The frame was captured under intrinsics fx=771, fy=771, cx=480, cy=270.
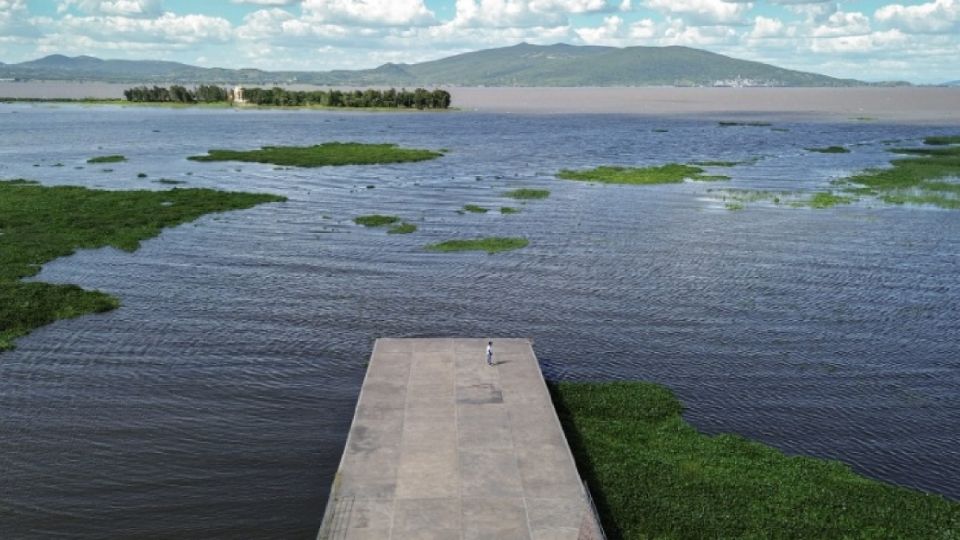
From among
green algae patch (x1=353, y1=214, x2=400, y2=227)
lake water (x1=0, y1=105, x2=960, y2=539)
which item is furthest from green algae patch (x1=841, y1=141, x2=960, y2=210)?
green algae patch (x1=353, y1=214, x2=400, y2=227)

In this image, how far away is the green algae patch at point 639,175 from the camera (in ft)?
354

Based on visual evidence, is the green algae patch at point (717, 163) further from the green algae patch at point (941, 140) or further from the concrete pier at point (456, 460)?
the concrete pier at point (456, 460)

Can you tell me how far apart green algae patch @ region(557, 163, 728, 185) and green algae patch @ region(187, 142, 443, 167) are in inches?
1200

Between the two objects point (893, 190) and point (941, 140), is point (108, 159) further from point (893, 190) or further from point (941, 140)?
point (941, 140)

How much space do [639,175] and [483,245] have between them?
5054 centimetres

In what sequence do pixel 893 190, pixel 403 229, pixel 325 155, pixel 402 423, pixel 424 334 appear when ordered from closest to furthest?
pixel 402 423
pixel 424 334
pixel 403 229
pixel 893 190
pixel 325 155

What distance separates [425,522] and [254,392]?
1705 centimetres

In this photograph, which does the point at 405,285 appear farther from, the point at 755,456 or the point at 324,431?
the point at 755,456

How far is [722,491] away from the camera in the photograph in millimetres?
29516

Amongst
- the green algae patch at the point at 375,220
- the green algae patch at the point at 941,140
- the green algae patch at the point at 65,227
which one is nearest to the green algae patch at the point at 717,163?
the green algae patch at the point at 941,140

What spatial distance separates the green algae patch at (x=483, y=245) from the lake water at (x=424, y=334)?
5.11ft

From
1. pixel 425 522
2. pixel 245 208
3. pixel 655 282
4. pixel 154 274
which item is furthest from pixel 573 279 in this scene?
pixel 245 208

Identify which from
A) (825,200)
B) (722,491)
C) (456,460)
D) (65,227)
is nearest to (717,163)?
(825,200)

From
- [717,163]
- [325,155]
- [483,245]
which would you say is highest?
[717,163]
